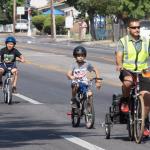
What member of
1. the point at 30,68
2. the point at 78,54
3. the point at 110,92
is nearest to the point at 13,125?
the point at 78,54

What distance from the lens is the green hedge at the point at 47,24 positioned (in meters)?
101

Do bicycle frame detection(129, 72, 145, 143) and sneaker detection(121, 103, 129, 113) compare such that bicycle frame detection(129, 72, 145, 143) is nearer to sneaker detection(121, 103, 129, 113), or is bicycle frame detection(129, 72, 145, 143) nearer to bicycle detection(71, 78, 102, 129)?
sneaker detection(121, 103, 129, 113)

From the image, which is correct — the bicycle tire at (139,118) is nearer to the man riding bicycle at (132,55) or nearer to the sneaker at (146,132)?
the sneaker at (146,132)

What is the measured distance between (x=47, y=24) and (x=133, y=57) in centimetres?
8899

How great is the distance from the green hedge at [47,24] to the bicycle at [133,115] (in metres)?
88.3

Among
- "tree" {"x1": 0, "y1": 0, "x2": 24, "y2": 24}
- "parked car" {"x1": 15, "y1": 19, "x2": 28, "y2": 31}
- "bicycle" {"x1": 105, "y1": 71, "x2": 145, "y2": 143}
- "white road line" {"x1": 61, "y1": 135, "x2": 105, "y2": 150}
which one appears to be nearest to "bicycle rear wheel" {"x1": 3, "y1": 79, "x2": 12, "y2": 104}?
"white road line" {"x1": 61, "y1": 135, "x2": 105, "y2": 150}

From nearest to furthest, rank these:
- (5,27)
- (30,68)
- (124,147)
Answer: (124,147)
(30,68)
(5,27)

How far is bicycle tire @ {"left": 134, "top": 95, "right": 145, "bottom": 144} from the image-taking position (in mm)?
11211

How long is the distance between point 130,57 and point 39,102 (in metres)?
7.94

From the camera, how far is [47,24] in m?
100

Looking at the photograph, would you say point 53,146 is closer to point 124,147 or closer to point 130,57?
point 124,147

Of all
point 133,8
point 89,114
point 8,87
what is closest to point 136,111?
point 89,114

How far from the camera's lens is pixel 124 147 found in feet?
36.7

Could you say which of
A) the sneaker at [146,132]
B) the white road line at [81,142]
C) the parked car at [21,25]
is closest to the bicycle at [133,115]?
the sneaker at [146,132]
